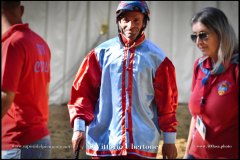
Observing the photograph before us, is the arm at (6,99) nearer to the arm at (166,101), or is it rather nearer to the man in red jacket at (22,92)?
the man in red jacket at (22,92)

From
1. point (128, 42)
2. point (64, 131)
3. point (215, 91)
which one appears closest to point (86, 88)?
point (128, 42)

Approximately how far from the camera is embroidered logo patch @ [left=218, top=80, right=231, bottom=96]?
8.07 ft

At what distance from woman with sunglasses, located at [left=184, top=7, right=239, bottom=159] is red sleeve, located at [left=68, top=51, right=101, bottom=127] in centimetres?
54

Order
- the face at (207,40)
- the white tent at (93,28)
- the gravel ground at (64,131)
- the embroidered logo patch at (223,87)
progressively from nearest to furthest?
the embroidered logo patch at (223,87), the face at (207,40), the gravel ground at (64,131), the white tent at (93,28)

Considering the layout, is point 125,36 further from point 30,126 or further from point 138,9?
point 30,126

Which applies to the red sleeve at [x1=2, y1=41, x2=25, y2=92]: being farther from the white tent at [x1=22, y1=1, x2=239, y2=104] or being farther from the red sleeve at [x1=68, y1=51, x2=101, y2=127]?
the white tent at [x1=22, y1=1, x2=239, y2=104]

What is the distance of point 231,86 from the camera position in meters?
2.44

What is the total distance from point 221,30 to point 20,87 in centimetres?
110

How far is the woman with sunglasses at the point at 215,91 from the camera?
8.10 feet

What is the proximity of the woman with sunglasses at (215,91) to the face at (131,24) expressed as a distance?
0.30m

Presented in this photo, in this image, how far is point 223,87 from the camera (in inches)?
97.5

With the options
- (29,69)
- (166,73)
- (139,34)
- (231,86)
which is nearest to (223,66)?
(231,86)

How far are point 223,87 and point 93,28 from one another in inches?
161

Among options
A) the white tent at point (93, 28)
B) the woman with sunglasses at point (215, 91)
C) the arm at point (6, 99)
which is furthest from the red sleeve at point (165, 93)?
the white tent at point (93, 28)
